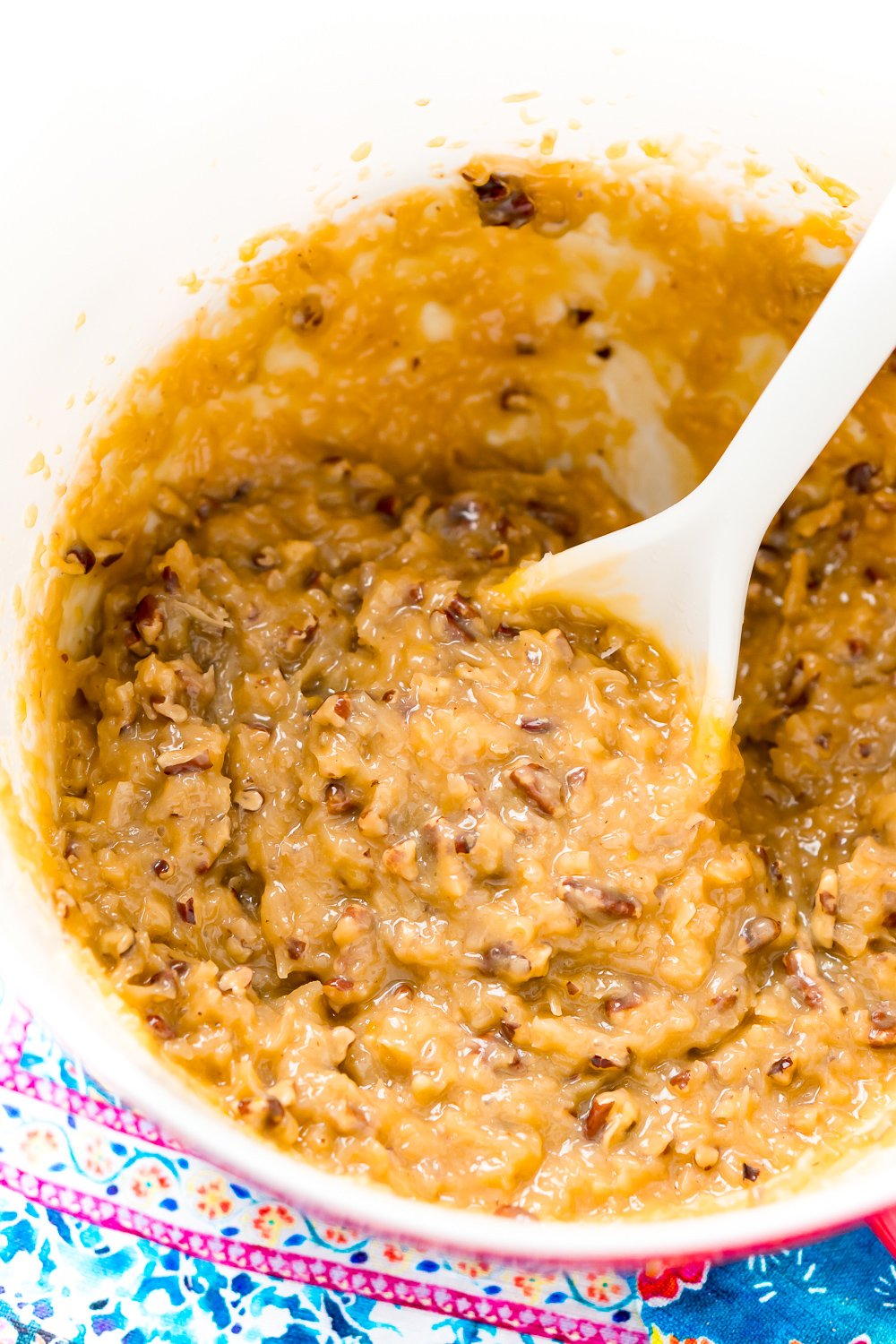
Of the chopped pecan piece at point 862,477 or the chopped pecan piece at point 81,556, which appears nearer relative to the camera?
the chopped pecan piece at point 81,556

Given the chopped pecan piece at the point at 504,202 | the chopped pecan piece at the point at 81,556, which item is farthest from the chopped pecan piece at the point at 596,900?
the chopped pecan piece at the point at 504,202

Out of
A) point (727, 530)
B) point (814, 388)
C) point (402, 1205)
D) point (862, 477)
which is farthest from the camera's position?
point (862, 477)

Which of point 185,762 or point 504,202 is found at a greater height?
point 504,202

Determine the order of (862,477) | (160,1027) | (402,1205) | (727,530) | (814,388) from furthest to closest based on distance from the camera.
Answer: (862,477)
(727,530)
(814,388)
(160,1027)
(402,1205)

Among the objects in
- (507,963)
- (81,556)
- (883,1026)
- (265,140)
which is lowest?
(883,1026)

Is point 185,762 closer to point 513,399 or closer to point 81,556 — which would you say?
point 81,556

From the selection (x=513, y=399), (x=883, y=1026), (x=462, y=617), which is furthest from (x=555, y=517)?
(x=883, y=1026)

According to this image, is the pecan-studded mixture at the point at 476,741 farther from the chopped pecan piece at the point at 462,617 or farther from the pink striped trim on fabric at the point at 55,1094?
the pink striped trim on fabric at the point at 55,1094

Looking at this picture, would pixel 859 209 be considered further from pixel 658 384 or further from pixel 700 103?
pixel 658 384
